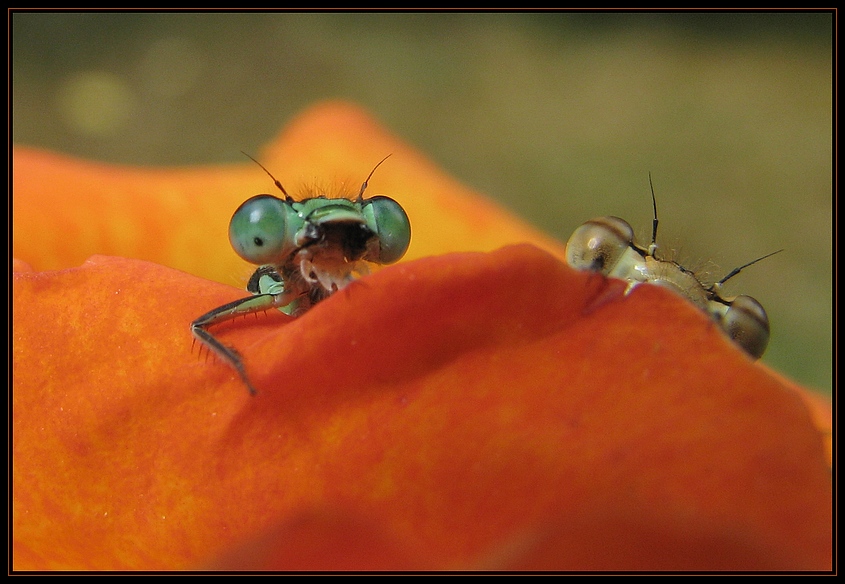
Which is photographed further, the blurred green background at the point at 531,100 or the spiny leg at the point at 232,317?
the blurred green background at the point at 531,100

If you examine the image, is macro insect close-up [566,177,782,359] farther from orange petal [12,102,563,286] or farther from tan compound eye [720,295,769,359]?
orange petal [12,102,563,286]

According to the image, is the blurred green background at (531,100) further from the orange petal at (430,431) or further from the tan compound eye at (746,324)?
the orange petal at (430,431)

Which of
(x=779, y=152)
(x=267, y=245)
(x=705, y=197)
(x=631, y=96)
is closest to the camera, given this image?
(x=267, y=245)

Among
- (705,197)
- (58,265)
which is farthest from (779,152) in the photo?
(58,265)

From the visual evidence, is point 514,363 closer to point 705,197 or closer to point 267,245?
point 267,245

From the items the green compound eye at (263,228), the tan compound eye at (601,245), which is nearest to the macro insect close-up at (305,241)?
the green compound eye at (263,228)

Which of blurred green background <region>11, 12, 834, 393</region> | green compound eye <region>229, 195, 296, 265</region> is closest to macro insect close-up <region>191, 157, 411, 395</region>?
green compound eye <region>229, 195, 296, 265</region>
